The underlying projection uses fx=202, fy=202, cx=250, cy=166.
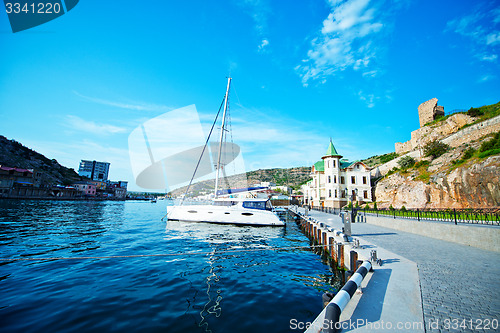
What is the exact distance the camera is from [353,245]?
343 inches

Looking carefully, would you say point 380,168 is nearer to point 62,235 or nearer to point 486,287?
point 486,287

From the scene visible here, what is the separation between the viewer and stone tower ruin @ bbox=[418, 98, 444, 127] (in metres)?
52.1

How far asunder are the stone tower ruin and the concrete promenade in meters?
59.8

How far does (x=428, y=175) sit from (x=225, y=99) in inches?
1282

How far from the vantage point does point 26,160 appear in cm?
8512

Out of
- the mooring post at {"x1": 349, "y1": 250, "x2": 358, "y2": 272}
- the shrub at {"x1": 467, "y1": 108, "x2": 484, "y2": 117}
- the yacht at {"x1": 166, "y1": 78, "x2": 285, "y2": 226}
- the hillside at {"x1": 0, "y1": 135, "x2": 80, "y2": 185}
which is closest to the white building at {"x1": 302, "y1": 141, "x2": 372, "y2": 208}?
the shrub at {"x1": 467, "y1": 108, "x2": 484, "y2": 117}

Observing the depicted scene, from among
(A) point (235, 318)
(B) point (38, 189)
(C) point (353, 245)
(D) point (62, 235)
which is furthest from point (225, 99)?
(B) point (38, 189)

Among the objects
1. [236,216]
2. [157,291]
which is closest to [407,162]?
[236,216]

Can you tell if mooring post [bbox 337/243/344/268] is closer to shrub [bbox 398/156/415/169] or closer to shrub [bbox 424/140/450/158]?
shrub [bbox 424/140/450/158]

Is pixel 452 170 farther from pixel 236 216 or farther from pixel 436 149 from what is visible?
pixel 236 216

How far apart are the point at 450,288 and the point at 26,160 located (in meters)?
128

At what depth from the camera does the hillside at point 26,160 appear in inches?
3024

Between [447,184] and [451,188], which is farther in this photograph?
[447,184]

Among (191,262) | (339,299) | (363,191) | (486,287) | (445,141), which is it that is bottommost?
(191,262)
